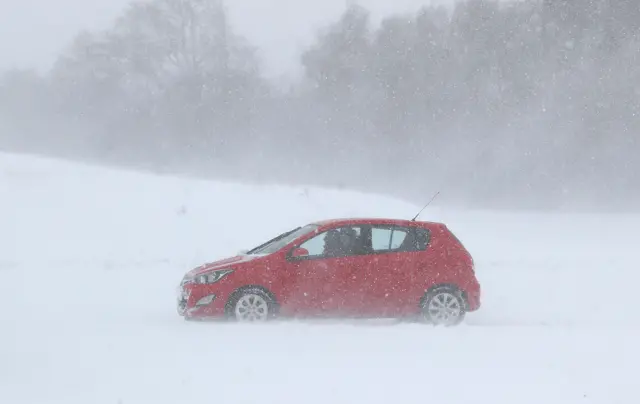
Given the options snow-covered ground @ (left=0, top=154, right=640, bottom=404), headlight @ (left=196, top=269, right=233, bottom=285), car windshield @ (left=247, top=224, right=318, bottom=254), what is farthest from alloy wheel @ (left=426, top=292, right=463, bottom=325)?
headlight @ (left=196, top=269, right=233, bottom=285)

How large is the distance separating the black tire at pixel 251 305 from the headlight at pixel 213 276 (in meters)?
0.28

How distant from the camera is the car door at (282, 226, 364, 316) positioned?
1067 cm

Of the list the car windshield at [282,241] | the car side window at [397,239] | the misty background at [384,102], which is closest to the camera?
the car side window at [397,239]

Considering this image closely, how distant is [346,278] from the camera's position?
35.4 feet

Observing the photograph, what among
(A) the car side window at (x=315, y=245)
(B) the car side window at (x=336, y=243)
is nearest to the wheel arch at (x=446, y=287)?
(B) the car side window at (x=336, y=243)

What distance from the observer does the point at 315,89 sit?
6369 cm

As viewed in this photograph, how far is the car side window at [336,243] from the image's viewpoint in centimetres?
1094

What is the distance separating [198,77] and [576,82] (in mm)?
27323

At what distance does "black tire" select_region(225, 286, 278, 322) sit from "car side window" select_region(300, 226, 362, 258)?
2.72ft

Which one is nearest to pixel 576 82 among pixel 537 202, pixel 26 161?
pixel 537 202

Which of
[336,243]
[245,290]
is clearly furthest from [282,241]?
[245,290]

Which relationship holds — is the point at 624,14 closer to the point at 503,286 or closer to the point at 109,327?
the point at 503,286

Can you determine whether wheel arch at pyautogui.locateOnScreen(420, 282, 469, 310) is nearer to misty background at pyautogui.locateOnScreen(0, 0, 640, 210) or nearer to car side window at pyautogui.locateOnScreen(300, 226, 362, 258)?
car side window at pyautogui.locateOnScreen(300, 226, 362, 258)

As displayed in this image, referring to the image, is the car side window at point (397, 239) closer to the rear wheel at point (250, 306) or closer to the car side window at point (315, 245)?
the car side window at point (315, 245)
